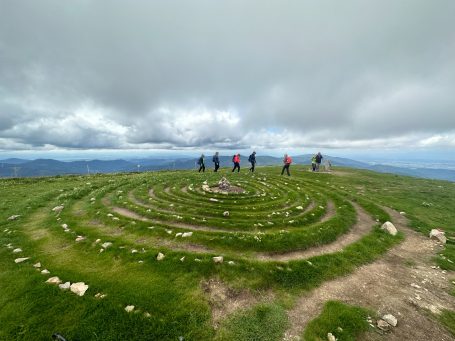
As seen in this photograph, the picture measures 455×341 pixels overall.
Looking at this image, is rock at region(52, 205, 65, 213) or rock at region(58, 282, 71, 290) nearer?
rock at region(58, 282, 71, 290)

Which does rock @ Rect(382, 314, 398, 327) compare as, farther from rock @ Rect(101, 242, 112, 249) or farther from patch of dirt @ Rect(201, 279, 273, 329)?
rock @ Rect(101, 242, 112, 249)

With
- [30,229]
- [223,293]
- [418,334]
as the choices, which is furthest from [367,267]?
[30,229]

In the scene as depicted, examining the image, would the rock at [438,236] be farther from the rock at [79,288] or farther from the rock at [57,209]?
the rock at [57,209]

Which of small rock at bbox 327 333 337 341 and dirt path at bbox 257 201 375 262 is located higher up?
dirt path at bbox 257 201 375 262

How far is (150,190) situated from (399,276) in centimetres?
2788

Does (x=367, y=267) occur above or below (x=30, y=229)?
below

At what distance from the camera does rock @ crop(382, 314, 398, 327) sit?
9664mm

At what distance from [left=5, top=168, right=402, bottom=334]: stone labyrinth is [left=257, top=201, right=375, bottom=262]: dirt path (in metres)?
0.08

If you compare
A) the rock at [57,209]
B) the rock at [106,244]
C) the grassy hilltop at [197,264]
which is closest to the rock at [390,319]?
the grassy hilltop at [197,264]

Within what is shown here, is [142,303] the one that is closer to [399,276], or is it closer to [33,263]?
[33,263]

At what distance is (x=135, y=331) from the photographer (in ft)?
28.8

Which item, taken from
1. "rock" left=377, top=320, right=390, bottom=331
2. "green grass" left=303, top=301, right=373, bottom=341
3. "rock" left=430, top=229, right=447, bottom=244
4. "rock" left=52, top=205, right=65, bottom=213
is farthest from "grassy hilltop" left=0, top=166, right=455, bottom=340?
"rock" left=52, top=205, right=65, bottom=213

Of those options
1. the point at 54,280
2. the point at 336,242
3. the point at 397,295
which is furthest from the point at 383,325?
the point at 54,280

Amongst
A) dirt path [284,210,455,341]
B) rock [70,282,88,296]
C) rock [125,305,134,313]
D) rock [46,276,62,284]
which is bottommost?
dirt path [284,210,455,341]
